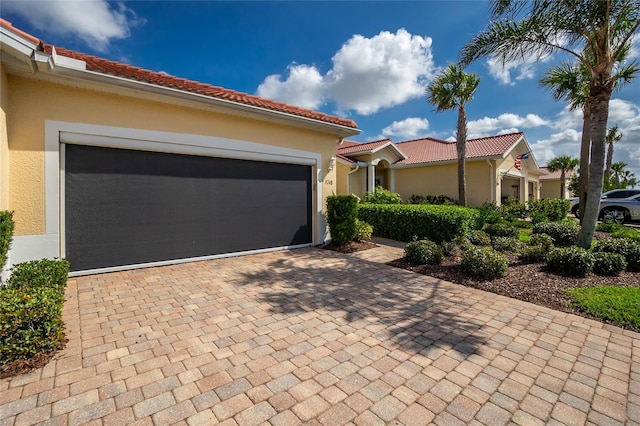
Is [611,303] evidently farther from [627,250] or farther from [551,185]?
[551,185]

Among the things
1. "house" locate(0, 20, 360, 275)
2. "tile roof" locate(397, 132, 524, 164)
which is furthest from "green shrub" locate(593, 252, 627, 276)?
"tile roof" locate(397, 132, 524, 164)

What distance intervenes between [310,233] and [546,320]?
624 centimetres

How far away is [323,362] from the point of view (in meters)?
3.03

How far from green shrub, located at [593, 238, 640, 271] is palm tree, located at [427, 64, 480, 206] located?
25.0 ft

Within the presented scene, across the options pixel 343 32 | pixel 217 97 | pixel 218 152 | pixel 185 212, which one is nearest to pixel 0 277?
pixel 185 212

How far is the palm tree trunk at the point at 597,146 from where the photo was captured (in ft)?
22.4

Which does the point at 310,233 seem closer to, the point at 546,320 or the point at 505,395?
the point at 546,320

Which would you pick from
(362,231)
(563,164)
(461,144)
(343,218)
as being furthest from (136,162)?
(563,164)

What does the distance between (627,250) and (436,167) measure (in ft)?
41.8

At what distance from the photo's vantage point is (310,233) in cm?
928

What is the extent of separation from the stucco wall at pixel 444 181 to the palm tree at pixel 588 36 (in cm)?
983

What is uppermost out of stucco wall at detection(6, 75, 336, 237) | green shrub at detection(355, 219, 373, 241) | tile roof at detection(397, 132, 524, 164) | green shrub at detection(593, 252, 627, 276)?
tile roof at detection(397, 132, 524, 164)

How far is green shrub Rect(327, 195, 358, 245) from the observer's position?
347 inches

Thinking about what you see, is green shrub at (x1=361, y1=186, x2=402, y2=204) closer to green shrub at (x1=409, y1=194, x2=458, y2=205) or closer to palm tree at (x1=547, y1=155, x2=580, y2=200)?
green shrub at (x1=409, y1=194, x2=458, y2=205)
